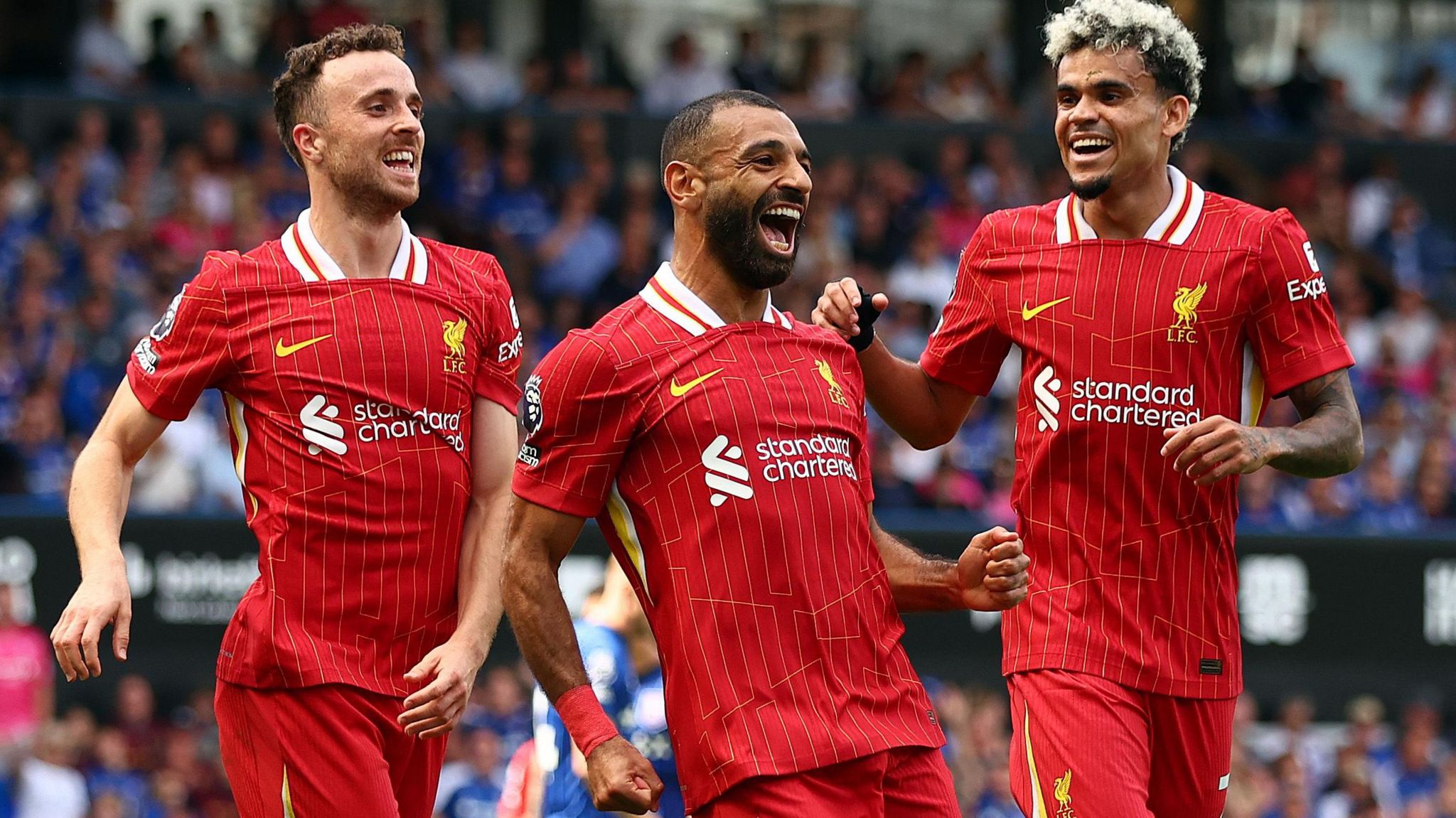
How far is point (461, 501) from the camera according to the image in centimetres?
561

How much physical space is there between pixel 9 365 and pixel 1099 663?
35.0 ft

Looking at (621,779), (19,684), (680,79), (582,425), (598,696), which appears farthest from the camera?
(680,79)

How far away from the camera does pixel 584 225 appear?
16.7 meters

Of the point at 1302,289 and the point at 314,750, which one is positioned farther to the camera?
the point at 1302,289

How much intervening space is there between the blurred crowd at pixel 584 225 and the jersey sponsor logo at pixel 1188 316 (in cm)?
882

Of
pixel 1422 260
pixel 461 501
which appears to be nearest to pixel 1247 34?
pixel 1422 260

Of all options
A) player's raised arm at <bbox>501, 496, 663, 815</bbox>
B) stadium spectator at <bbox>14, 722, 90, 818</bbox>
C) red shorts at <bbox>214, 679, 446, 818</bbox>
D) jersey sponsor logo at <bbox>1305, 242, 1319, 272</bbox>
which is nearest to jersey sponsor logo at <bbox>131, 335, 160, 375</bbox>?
red shorts at <bbox>214, 679, 446, 818</bbox>

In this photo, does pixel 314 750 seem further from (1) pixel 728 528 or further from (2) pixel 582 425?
(1) pixel 728 528

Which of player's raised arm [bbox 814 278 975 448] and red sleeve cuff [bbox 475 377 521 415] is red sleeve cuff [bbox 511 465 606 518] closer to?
red sleeve cuff [bbox 475 377 521 415]

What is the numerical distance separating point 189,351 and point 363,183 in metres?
0.66

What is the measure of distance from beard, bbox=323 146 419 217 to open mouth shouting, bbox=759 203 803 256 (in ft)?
3.68

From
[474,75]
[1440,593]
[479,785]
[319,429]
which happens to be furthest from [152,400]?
[474,75]

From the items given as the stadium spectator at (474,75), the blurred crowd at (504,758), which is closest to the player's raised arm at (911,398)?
the blurred crowd at (504,758)

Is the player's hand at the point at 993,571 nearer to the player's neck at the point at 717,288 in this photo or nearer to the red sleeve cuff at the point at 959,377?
the player's neck at the point at 717,288
